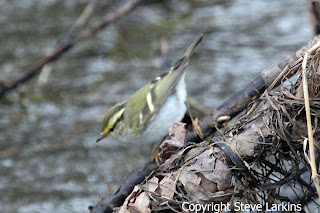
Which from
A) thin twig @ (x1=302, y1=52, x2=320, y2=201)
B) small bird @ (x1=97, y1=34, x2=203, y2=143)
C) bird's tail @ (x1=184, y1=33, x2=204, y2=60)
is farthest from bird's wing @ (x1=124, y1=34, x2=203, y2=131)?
thin twig @ (x1=302, y1=52, x2=320, y2=201)

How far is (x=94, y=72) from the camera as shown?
6.66 meters

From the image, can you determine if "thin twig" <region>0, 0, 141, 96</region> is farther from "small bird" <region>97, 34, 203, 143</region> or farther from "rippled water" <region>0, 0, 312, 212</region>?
"small bird" <region>97, 34, 203, 143</region>

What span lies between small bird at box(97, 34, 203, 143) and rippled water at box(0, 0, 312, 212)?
2.43 ft

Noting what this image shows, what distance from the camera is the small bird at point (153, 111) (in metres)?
3.92

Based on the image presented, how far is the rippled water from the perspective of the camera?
4.82 m

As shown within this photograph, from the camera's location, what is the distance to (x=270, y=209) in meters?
2.23

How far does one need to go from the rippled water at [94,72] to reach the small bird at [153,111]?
0.74 meters

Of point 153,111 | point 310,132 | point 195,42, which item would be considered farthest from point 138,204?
point 153,111

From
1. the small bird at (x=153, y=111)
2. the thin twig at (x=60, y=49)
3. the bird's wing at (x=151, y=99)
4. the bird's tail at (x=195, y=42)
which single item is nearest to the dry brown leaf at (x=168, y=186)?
the bird's tail at (x=195, y=42)

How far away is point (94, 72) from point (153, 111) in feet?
9.07

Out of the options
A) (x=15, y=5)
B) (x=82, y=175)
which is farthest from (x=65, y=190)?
(x=15, y=5)

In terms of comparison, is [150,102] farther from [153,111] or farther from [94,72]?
[94,72]

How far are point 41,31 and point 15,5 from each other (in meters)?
1.06

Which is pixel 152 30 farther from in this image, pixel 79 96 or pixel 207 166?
pixel 207 166
